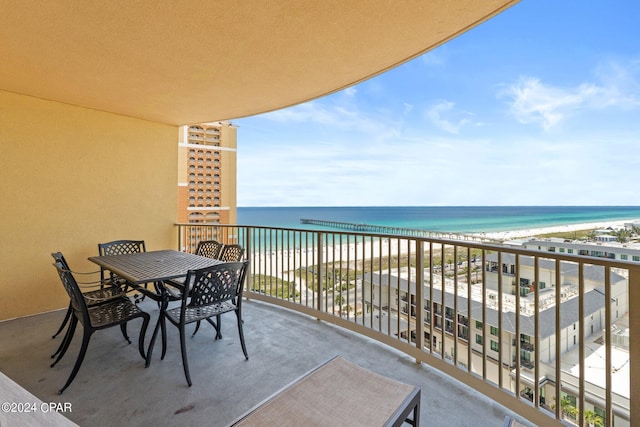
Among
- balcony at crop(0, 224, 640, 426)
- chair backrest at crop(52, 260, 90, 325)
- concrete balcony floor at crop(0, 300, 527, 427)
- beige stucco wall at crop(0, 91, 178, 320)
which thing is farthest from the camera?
beige stucco wall at crop(0, 91, 178, 320)

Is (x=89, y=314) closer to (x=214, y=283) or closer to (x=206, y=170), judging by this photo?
(x=214, y=283)

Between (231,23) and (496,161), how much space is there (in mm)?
30408

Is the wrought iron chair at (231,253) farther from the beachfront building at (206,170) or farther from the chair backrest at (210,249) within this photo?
the beachfront building at (206,170)

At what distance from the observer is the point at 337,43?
2.26 metres

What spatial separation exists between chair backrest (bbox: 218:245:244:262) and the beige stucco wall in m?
1.68

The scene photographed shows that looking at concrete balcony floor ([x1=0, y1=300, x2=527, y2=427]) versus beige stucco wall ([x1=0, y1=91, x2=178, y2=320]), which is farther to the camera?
beige stucco wall ([x1=0, y1=91, x2=178, y2=320])

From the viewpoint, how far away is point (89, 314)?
2.28 meters

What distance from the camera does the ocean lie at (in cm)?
2517

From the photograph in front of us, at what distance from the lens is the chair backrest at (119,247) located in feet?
11.5

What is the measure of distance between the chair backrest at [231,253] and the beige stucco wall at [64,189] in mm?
1676

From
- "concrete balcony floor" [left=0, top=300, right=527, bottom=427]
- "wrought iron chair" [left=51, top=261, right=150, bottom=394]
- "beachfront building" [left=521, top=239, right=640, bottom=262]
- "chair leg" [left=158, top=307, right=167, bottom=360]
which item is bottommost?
"concrete balcony floor" [left=0, top=300, right=527, bottom=427]

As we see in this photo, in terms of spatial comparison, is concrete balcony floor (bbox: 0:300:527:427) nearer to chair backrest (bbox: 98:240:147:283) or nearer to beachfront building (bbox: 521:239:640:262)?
chair backrest (bbox: 98:240:147:283)

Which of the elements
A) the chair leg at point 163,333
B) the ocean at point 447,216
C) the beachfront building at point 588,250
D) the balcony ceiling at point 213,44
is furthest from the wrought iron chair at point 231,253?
the ocean at point 447,216

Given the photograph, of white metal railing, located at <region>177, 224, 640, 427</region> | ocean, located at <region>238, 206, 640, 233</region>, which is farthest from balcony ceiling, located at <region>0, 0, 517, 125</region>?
ocean, located at <region>238, 206, 640, 233</region>
